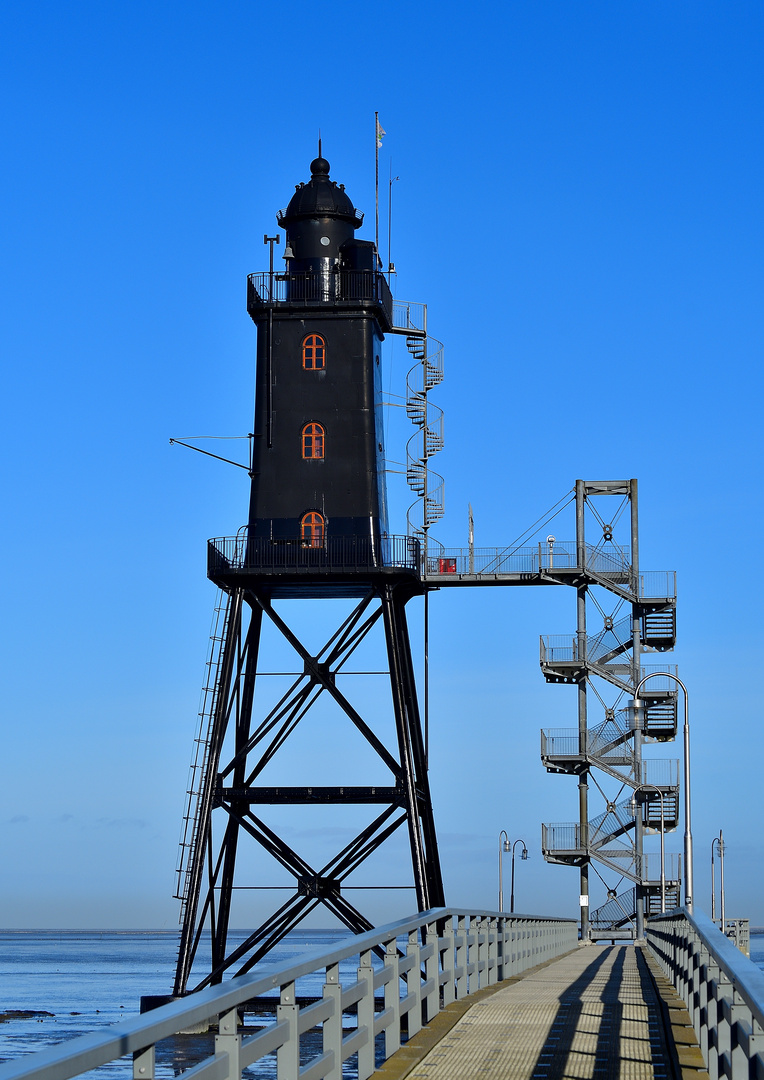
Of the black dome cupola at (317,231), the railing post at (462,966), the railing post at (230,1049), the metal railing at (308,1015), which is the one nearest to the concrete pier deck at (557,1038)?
the railing post at (462,966)

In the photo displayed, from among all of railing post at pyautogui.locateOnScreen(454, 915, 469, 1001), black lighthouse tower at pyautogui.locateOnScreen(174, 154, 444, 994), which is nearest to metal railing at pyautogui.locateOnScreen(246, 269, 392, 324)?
black lighthouse tower at pyautogui.locateOnScreen(174, 154, 444, 994)

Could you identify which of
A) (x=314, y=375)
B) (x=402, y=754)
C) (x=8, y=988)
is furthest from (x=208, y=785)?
(x=8, y=988)

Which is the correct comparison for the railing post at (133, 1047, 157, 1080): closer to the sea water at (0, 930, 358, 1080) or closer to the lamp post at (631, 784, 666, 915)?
the sea water at (0, 930, 358, 1080)

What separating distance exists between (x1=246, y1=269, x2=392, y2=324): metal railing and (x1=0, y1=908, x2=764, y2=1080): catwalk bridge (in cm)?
1794

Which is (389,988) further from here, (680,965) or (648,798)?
(648,798)

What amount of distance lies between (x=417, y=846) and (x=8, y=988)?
76828 millimetres

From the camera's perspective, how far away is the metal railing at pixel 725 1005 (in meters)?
7.97

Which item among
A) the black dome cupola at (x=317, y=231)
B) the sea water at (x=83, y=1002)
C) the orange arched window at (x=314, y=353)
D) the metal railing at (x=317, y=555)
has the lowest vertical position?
the sea water at (x=83, y=1002)

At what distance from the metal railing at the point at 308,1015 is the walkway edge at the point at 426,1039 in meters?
0.14

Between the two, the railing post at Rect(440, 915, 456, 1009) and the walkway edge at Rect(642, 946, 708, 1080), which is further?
the railing post at Rect(440, 915, 456, 1009)

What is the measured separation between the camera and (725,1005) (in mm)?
9977

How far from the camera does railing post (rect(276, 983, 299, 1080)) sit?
9.23m

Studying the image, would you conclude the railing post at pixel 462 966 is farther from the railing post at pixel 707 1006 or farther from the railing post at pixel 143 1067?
the railing post at pixel 143 1067

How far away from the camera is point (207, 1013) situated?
24.8ft
